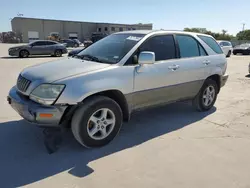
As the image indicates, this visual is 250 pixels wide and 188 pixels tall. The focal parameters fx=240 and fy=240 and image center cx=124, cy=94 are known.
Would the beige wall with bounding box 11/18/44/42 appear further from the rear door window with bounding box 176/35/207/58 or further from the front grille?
the front grille

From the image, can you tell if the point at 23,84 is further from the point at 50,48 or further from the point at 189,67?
the point at 50,48

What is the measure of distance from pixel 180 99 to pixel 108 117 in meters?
1.74

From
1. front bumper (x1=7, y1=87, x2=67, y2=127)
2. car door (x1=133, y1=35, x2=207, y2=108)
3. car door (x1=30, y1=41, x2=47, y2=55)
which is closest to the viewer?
front bumper (x1=7, y1=87, x2=67, y2=127)

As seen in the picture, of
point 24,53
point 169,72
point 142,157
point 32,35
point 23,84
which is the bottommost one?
point 142,157

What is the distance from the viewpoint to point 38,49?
18.7 m

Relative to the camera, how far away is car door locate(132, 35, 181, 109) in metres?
3.86

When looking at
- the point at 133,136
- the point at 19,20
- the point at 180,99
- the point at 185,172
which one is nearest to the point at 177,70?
the point at 180,99

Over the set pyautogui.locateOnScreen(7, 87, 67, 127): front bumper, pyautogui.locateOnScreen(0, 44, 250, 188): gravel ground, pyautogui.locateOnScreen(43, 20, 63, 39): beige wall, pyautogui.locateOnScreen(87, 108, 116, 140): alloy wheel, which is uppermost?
pyautogui.locateOnScreen(43, 20, 63, 39): beige wall

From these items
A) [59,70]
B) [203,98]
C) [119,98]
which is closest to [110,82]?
[119,98]

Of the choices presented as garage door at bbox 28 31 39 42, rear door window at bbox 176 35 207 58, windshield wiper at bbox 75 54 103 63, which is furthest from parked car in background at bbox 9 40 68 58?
garage door at bbox 28 31 39 42

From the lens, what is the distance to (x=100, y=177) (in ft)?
9.27

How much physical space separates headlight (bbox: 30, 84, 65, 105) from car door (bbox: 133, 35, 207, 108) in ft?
4.06

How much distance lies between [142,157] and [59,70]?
1690mm

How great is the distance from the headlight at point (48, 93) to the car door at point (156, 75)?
1.24m
